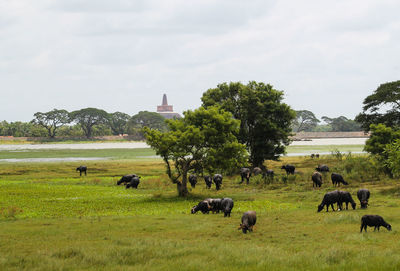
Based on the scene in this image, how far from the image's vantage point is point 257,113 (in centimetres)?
5703

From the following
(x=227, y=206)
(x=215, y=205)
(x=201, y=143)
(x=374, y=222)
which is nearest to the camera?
(x=374, y=222)

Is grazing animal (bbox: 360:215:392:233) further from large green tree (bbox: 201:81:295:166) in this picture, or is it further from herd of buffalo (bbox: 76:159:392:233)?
large green tree (bbox: 201:81:295:166)

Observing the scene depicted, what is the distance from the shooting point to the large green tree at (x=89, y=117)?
182 metres

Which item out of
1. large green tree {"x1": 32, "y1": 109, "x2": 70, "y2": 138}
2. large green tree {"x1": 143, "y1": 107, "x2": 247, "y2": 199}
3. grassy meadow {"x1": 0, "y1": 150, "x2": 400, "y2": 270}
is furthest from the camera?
large green tree {"x1": 32, "y1": 109, "x2": 70, "y2": 138}

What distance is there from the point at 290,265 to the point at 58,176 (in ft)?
152

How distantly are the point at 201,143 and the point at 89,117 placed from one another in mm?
159685

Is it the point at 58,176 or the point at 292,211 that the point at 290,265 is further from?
the point at 58,176

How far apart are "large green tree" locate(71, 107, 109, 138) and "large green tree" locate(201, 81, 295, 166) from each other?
13367 cm

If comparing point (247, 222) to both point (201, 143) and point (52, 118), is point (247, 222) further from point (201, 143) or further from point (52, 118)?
point (52, 118)

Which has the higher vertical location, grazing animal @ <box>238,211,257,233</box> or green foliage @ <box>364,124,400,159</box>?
green foliage @ <box>364,124,400,159</box>

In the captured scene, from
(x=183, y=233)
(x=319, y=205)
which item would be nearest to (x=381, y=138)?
(x=319, y=205)

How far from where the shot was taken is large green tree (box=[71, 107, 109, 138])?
598 ft

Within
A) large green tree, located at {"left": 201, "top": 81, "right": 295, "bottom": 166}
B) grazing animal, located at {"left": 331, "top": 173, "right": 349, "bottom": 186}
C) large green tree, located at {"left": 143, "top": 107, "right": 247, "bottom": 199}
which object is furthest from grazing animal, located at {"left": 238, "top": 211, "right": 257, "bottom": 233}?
large green tree, located at {"left": 201, "top": 81, "right": 295, "bottom": 166}

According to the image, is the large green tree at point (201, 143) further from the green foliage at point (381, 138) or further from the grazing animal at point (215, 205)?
the green foliage at point (381, 138)
